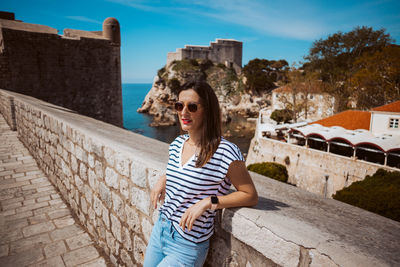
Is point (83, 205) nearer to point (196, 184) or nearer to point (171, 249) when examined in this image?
point (171, 249)

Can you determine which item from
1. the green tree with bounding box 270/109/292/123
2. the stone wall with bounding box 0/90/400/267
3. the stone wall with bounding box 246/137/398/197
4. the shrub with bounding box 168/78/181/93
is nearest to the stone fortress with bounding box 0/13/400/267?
the stone wall with bounding box 0/90/400/267

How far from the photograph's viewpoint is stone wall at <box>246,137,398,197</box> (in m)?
14.7

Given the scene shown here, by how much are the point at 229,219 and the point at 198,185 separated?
0.25 metres

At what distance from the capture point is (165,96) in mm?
52375

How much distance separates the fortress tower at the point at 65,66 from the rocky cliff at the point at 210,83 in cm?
3288

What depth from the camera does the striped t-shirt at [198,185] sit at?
1249 millimetres

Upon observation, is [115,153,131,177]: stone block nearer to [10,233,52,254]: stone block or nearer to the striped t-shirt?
the striped t-shirt

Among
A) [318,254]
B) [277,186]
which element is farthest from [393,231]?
[277,186]

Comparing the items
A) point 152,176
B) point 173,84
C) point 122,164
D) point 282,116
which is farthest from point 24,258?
point 173,84

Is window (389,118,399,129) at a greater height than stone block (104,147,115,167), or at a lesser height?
lesser

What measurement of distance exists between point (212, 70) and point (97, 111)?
52295 millimetres

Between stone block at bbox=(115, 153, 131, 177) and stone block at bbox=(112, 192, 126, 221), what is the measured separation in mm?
281

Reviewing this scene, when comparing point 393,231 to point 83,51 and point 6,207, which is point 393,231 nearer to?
point 6,207

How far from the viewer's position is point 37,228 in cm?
297
